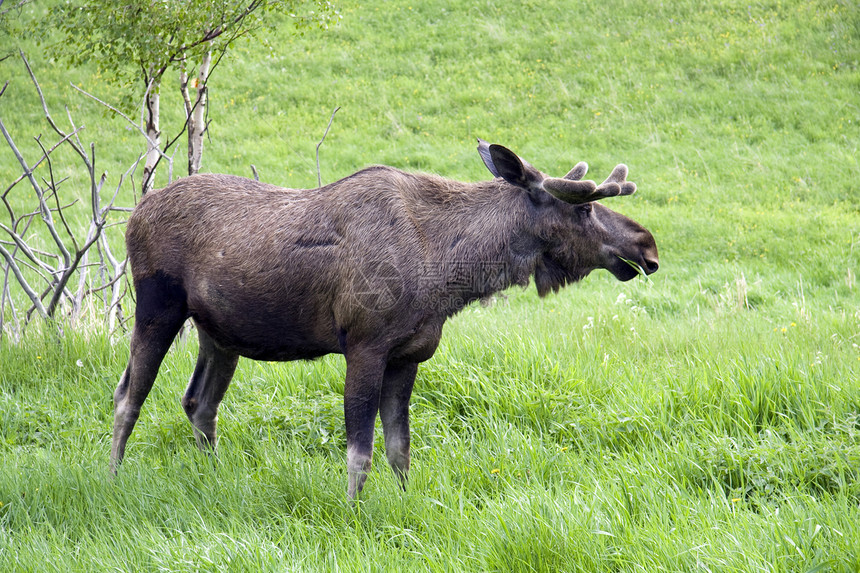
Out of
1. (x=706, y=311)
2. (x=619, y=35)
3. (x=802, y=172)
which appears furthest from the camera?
(x=619, y=35)

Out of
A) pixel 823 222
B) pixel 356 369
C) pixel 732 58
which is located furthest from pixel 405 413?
pixel 732 58

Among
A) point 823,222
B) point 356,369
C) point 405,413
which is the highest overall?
point 356,369

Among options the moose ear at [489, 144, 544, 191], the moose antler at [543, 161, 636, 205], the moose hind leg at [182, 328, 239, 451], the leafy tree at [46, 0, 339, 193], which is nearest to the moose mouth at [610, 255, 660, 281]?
the moose antler at [543, 161, 636, 205]

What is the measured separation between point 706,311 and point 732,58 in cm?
1206

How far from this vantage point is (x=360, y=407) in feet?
12.9

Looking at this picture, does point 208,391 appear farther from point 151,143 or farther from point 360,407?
point 151,143

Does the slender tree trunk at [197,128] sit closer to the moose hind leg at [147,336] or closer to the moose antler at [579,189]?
the moose hind leg at [147,336]

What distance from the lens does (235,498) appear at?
4.03 meters

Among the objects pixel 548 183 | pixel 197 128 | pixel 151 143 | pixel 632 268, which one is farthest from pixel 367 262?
pixel 197 128

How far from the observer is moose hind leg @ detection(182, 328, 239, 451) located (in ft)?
15.8

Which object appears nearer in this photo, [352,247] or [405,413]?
[352,247]

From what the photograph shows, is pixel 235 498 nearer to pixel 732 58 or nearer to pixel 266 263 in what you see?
pixel 266 263

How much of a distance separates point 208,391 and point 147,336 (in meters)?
0.57

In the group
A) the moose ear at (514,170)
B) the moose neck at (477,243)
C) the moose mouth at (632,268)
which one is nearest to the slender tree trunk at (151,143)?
the moose neck at (477,243)
